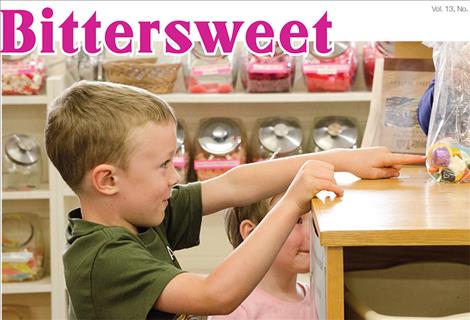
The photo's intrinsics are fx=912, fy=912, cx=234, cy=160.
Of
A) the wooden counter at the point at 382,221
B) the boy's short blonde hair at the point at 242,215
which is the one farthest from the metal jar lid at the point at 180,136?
the wooden counter at the point at 382,221

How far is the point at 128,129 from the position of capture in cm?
127

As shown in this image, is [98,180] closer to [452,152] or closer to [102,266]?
[102,266]

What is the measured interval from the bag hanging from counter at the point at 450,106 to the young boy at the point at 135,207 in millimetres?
48

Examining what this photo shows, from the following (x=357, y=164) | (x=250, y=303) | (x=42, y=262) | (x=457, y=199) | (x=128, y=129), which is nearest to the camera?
(x=457, y=199)

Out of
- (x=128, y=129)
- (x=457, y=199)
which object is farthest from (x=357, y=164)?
(x=128, y=129)

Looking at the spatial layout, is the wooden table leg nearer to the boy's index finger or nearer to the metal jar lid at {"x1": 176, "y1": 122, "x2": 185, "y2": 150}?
the boy's index finger

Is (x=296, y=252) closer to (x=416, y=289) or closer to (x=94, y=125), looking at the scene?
(x=416, y=289)

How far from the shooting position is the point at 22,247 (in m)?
2.98

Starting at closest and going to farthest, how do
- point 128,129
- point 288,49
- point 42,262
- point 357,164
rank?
point 128,129, point 357,164, point 288,49, point 42,262

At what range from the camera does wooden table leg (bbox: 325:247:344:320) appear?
990 millimetres

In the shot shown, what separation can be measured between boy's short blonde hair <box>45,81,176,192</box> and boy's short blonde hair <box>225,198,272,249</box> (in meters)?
0.45

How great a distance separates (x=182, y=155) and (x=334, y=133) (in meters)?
0.49

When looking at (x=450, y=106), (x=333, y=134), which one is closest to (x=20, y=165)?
(x=333, y=134)

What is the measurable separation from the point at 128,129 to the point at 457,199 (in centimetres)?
45
